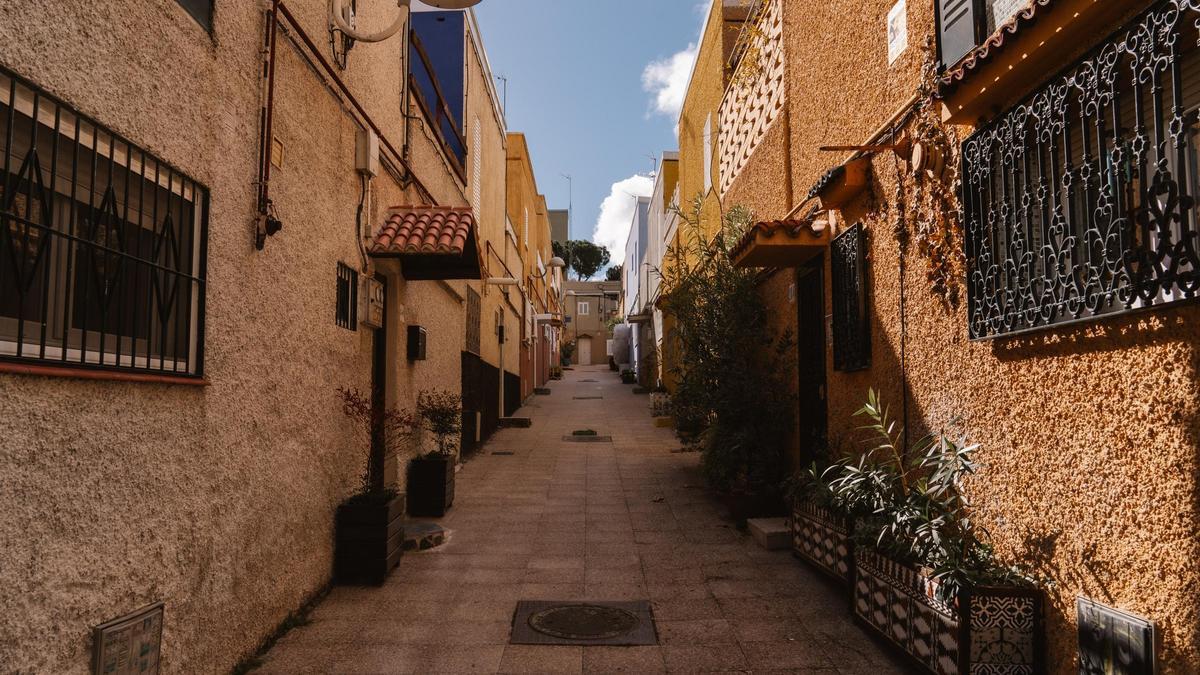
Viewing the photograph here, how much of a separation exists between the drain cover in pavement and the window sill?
244cm

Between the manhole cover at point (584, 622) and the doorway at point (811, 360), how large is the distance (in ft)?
9.17

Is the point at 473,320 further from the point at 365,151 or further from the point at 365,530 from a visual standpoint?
the point at 365,530

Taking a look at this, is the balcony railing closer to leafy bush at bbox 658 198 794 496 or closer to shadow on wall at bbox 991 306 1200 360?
leafy bush at bbox 658 198 794 496

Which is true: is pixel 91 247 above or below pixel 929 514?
above

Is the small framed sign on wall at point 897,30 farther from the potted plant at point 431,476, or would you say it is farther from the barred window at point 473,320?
the barred window at point 473,320

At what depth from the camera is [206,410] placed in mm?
3543

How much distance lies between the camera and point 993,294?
3.83 meters

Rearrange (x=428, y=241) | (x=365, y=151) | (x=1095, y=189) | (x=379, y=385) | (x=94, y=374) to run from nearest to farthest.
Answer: (x=94, y=374)
(x=1095, y=189)
(x=365, y=151)
(x=428, y=241)
(x=379, y=385)

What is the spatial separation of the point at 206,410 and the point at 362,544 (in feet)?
7.72

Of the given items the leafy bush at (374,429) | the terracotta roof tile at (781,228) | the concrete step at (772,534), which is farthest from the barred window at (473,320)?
the concrete step at (772,534)

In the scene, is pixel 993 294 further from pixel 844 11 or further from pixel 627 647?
pixel 844 11

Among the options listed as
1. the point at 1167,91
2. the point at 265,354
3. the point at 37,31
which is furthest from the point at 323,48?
the point at 1167,91

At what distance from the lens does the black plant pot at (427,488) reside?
25.3ft

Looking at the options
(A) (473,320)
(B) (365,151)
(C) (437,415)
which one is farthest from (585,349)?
(B) (365,151)
